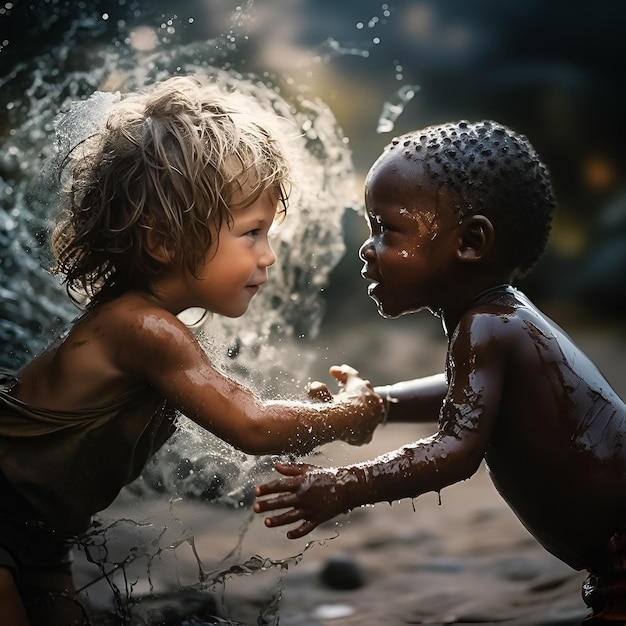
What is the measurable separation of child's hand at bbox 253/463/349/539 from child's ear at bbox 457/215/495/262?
66cm

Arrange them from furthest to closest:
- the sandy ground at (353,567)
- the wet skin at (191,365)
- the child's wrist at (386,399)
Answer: the sandy ground at (353,567) → the child's wrist at (386,399) → the wet skin at (191,365)

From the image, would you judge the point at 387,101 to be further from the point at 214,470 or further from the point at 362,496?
the point at 362,496

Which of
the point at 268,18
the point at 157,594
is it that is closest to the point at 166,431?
the point at 157,594

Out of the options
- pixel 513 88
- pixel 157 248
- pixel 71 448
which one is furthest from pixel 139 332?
pixel 513 88

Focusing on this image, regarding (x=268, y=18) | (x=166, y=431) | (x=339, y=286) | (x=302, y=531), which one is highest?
(x=268, y=18)

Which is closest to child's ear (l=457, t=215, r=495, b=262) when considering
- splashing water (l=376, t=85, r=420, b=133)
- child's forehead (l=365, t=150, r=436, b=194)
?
child's forehead (l=365, t=150, r=436, b=194)

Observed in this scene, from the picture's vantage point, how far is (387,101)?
5.62 meters

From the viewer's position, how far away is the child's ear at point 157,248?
86.6 inches

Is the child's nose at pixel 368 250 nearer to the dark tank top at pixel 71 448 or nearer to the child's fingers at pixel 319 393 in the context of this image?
the child's fingers at pixel 319 393

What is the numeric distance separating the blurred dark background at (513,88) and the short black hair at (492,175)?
9.75ft

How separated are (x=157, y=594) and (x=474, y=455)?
50.7 inches

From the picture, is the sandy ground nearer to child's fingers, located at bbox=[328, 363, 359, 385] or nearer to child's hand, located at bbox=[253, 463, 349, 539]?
child's fingers, located at bbox=[328, 363, 359, 385]

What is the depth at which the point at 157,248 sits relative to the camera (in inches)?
87.0

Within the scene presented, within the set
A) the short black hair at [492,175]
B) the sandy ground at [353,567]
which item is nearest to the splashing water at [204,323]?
the sandy ground at [353,567]
